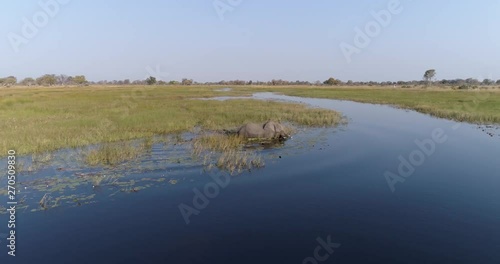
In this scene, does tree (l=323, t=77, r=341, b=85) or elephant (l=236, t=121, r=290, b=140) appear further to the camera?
tree (l=323, t=77, r=341, b=85)

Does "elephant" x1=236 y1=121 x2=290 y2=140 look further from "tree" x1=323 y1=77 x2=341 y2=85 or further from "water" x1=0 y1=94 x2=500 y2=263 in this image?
"tree" x1=323 y1=77 x2=341 y2=85

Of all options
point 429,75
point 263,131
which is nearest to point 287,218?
point 263,131

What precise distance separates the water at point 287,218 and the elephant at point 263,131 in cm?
489

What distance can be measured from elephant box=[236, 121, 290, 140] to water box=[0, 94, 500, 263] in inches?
192

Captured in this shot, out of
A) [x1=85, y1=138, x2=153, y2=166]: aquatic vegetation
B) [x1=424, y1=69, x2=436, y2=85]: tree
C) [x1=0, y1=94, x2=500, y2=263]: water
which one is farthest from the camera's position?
[x1=424, y1=69, x2=436, y2=85]: tree

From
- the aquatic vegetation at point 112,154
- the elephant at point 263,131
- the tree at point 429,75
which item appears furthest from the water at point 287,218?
the tree at point 429,75

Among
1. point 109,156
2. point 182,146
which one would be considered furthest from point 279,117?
point 109,156

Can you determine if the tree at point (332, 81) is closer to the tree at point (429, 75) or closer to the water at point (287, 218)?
the tree at point (429, 75)

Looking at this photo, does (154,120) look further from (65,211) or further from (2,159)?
Result: (65,211)

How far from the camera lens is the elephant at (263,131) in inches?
854

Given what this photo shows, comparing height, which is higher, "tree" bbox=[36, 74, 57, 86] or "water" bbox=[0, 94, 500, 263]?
"water" bbox=[0, 94, 500, 263]

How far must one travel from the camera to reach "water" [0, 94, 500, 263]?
823 cm

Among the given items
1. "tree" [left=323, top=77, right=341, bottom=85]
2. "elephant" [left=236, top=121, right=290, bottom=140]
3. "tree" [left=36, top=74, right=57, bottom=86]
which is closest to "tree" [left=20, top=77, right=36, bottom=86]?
"tree" [left=36, top=74, right=57, bottom=86]

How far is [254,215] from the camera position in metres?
10.4
